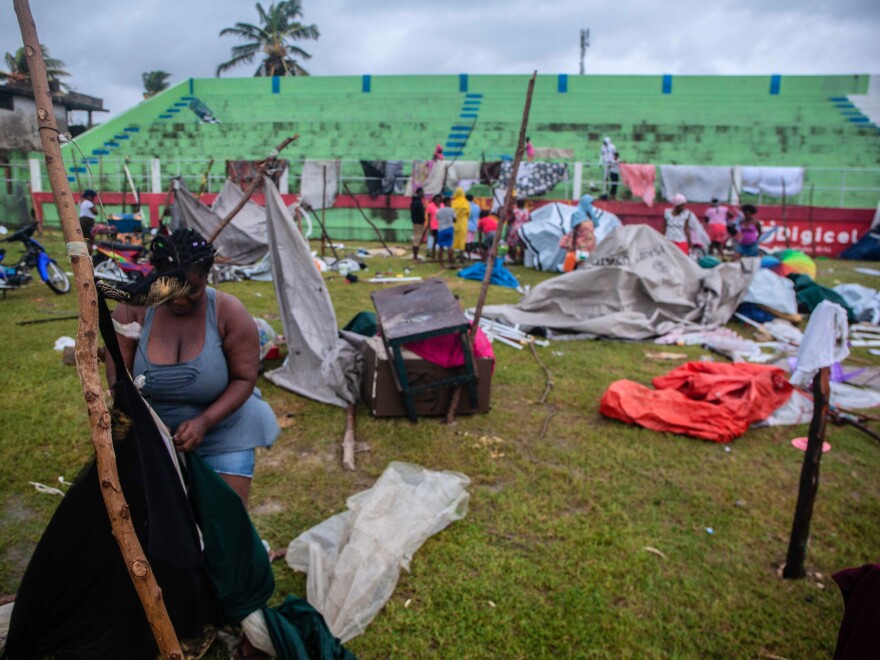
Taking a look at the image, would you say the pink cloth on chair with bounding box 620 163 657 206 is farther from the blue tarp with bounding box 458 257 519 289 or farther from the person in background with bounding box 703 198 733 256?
the blue tarp with bounding box 458 257 519 289

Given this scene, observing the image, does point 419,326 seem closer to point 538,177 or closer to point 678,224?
point 678,224

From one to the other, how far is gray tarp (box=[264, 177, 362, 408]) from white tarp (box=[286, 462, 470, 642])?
198 centimetres

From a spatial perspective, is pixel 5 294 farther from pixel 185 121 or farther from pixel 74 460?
pixel 185 121

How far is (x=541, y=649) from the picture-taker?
244 cm

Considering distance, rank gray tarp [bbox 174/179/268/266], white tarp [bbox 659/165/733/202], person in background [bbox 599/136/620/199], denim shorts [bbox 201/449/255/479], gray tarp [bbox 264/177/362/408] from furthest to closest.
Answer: person in background [bbox 599/136/620/199]
white tarp [bbox 659/165/733/202]
gray tarp [bbox 174/179/268/266]
gray tarp [bbox 264/177/362/408]
denim shorts [bbox 201/449/255/479]

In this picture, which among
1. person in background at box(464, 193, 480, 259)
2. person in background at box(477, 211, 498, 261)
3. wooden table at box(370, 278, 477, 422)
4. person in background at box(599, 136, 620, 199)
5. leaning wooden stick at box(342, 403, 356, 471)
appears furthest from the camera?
person in background at box(599, 136, 620, 199)

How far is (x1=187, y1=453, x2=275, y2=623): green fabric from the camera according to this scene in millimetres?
2104

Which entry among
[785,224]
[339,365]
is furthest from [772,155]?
[339,365]

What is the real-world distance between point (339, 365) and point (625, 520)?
2.76m

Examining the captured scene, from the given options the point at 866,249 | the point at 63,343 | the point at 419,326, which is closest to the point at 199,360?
the point at 419,326

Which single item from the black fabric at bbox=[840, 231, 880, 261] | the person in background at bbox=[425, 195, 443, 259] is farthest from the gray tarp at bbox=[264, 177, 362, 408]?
the black fabric at bbox=[840, 231, 880, 261]

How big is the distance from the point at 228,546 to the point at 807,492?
2.73 metres

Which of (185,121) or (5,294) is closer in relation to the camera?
(5,294)

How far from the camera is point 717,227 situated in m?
14.9
